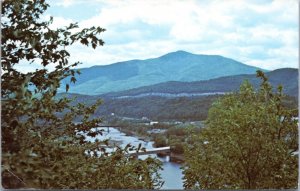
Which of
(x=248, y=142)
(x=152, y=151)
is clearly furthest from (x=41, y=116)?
(x=248, y=142)

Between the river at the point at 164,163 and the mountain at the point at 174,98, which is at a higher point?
the mountain at the point at 174,98

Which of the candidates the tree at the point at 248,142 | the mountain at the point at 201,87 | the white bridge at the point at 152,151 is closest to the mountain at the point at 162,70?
the mountain at the point at 201,87

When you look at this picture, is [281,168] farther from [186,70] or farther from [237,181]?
[186,70]

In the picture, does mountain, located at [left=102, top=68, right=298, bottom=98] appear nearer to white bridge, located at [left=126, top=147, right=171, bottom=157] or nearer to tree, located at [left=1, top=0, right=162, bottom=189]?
white bridge, located at [left=126, top=147, right=171, bottom=157]

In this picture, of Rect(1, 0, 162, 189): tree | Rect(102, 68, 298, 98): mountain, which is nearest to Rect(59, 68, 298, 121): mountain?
Rect(102, 68, 298, 98): mountain

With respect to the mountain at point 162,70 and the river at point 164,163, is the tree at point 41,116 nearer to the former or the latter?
the river at point 164,163
